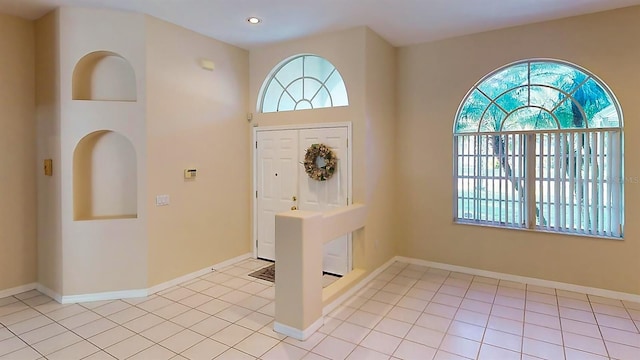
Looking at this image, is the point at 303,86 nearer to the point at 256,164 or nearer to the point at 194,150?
the point at 256,164

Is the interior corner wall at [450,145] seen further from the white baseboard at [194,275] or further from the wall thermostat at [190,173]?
the wall thermostat at [190,173]

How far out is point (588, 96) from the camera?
3826 mm

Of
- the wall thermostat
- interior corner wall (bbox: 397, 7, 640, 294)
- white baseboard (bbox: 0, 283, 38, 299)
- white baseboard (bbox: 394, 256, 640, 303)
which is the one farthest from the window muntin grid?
white baseboard (bbox: 0, 283, 38, 299)

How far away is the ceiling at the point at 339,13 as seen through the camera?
11.3 ft

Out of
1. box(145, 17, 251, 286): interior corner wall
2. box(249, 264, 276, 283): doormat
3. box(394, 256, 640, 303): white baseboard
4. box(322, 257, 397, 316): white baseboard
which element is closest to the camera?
box(322, 257, 397, 316): white baseboard


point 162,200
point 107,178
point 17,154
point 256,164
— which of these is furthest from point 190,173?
point 17,154

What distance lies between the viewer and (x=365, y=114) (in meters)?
4.12

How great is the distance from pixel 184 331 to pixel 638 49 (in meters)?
5.27

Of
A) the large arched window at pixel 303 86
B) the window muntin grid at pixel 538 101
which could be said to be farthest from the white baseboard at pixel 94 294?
the window muntin grid at pixel 538 101

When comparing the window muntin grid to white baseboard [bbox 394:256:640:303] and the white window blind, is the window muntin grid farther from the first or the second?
white baseboard [bbox 394:256:640:303]

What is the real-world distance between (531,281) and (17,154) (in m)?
6.13

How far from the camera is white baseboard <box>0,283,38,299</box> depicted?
3752 mm

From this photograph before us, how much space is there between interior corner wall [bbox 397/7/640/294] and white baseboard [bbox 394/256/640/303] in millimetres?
50

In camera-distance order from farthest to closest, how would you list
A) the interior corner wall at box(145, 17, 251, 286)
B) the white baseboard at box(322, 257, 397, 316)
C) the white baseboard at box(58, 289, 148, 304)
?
the interior corner wall at box(145, 17, 251, 286) → the white baseboard at box(58, 289, 148, 304) → the white baseboard at box(322, 257, 397, 316)
